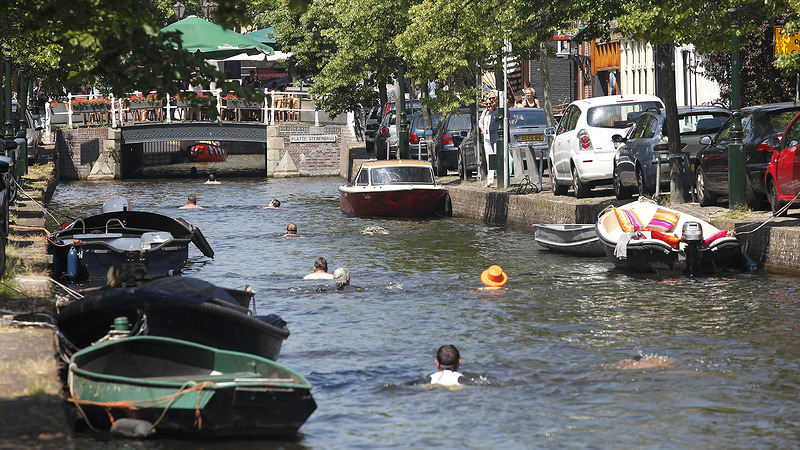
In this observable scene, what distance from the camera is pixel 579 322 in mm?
14992

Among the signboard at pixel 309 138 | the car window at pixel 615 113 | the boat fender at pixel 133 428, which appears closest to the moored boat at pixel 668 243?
the car window at pixel 615 113

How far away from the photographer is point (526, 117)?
33.8 m

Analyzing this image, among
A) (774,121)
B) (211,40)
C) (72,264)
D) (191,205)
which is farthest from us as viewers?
(211,40)

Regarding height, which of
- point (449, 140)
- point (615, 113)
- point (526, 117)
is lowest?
point (449, 140)

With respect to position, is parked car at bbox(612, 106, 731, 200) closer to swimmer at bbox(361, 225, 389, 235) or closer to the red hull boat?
swimmer at bbox(361, 225, 389, 235)

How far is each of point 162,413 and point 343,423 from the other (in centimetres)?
168

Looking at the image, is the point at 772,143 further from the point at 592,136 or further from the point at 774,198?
the point at 592,136

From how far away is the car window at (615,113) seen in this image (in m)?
24.9

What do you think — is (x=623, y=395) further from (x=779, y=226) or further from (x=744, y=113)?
(x=744, y=113)

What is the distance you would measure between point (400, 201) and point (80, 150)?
2652 cm

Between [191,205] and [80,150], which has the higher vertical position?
[80,150]

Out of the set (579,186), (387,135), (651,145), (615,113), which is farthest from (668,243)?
(387,135)

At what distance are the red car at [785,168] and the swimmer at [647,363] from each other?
5573 millimetres

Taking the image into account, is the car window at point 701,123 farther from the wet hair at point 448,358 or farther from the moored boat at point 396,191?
the wet hair at point 448,358
